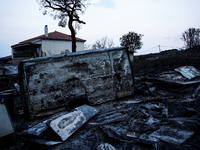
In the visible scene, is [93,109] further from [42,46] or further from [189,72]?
[42,46]

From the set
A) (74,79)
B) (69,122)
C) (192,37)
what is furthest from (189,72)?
(192,37)

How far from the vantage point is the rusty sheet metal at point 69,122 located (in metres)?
2.83

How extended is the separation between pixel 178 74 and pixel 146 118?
4863mm

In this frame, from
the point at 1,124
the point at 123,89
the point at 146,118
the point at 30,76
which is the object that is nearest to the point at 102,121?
the point at 146,118

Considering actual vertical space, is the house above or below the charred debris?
above

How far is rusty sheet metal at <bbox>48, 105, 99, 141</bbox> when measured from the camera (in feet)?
9.29

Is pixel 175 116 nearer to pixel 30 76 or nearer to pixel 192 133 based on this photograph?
pixel 192 133

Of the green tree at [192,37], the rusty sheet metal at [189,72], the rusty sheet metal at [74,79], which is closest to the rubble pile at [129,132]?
the rusty sheet metal at [74,79]

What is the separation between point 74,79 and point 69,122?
1.68m

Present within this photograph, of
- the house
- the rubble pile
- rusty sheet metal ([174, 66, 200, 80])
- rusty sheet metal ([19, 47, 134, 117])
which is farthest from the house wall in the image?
the rubble pile

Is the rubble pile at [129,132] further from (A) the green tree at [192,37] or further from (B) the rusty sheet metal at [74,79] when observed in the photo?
(A) the green tree at [192,37]

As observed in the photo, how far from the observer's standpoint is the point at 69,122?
10.2ft

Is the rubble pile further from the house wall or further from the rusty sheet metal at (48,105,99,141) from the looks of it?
the house wall

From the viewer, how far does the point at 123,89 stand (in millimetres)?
5035
